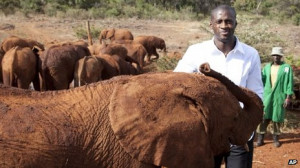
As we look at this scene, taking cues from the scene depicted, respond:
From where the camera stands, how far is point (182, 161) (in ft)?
7.51

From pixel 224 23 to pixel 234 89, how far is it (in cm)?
66

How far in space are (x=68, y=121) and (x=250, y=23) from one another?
10.4 metres

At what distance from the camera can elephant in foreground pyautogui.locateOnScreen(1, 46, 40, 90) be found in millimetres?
9094

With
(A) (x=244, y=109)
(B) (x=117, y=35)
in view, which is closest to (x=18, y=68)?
(A) (x=244, y=109)

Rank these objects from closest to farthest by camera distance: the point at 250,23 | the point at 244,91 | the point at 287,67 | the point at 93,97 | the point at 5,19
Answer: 1. the point at 93,97
2. the point at 244,91
3. the point at 287,67
4. the point at 250,23
5. the point at 5,19

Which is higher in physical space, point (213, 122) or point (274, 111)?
point (213, 122)

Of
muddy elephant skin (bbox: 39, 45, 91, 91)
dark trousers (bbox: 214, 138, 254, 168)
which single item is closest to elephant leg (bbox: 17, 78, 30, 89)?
muddy elephant skin (bbox: 39, 45, 91, 91)

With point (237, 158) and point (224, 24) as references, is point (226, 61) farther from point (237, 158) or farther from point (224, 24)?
point (237, 158)

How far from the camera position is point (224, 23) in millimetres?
3117

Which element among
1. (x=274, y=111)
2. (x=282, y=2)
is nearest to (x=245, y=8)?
(x=282, y=2)

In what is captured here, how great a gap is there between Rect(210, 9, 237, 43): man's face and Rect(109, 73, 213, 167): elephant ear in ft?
2.88

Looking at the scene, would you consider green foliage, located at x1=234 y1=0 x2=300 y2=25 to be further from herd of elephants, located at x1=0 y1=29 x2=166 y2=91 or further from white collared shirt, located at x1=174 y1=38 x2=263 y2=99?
white collared shirt, located at x1=174 y1=38 x2=263 y2=99

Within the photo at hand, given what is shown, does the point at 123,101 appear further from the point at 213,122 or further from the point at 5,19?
the point at 5,19

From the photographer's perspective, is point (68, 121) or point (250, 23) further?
point (250, 23)
